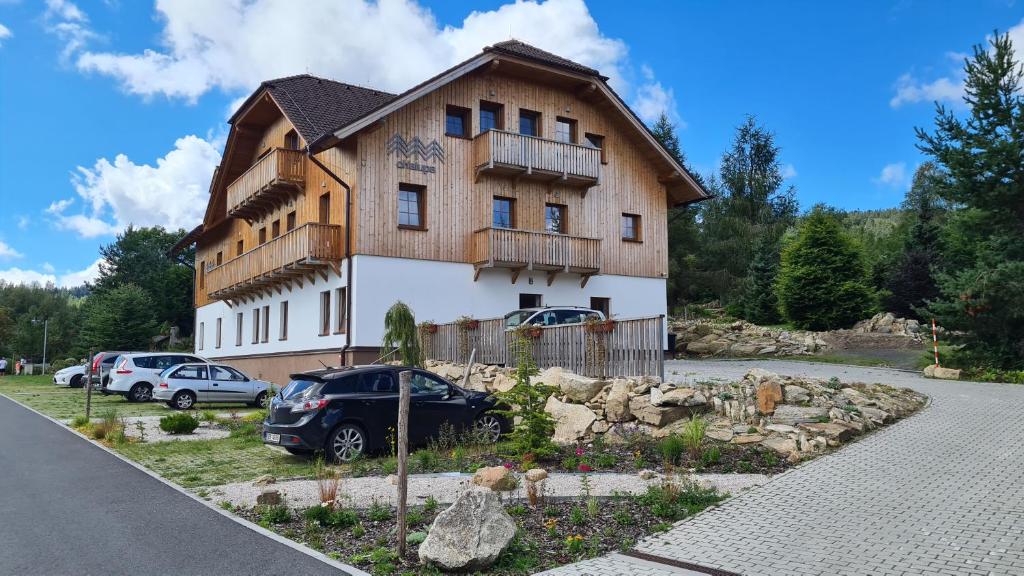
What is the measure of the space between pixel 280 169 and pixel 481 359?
1236 cm

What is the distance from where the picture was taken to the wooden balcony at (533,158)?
80.8 ft

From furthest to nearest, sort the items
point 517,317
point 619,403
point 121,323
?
point 121,323, point 517,317, point 619,403

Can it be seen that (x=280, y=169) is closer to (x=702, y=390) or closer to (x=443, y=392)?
(x=443, y=392)

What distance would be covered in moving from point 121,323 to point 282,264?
107 ft

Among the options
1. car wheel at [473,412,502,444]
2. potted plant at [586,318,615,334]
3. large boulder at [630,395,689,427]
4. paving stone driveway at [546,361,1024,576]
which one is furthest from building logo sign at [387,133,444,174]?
paving stone driveway at [546,361,1024,576]

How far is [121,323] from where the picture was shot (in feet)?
171

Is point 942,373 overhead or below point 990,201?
below

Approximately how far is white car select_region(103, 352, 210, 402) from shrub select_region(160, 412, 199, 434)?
871cm

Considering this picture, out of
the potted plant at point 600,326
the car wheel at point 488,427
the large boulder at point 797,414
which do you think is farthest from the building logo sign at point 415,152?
the large boulder at point 797,414

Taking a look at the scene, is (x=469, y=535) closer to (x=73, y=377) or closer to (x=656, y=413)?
(x=656, y=413)

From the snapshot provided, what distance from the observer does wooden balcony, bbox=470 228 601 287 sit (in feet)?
79.4

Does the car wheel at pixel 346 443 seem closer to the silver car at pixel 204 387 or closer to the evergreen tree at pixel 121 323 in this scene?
the silver car at pixel 204 387

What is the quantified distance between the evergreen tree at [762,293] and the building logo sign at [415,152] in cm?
2173

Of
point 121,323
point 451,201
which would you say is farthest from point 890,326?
point 121,323
